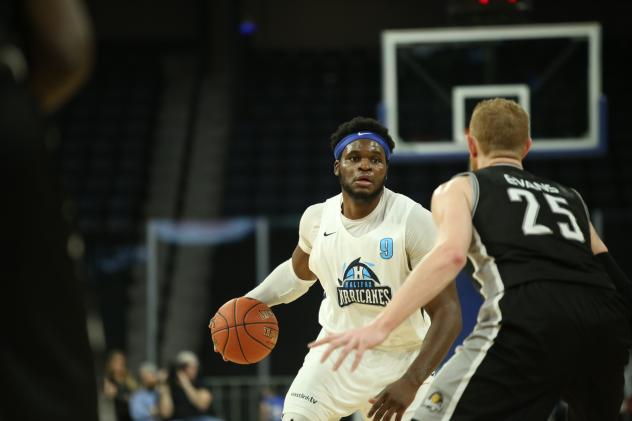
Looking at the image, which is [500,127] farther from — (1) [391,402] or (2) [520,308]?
(1) [391,402]

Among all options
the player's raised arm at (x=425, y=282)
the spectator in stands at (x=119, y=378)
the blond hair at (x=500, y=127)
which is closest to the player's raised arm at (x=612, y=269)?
the blond hair at (x=500, y=127)

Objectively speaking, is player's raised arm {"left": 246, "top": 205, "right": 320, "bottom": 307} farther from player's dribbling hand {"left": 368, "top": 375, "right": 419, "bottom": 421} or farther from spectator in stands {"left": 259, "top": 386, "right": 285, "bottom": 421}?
spectator in stands {"left": 259, "top": 386, "right": 285, "bottom": 421}

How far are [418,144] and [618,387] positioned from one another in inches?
233

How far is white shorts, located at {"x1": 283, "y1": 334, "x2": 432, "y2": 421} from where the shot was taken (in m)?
4.76

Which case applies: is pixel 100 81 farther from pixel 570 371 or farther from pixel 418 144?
pixel 570 371

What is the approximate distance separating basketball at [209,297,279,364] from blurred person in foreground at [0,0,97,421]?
3.27 meters

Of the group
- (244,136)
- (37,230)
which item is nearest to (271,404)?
(244,136)

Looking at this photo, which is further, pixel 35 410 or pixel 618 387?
pixel 618 387

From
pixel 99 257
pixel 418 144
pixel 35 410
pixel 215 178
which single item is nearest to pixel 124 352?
pixel 99 257

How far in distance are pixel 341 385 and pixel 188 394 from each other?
507 cm

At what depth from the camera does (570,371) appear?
345 centimetres

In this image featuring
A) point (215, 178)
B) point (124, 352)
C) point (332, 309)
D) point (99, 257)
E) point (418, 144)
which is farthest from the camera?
point (215, 178)

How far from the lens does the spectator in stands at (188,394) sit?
956cm

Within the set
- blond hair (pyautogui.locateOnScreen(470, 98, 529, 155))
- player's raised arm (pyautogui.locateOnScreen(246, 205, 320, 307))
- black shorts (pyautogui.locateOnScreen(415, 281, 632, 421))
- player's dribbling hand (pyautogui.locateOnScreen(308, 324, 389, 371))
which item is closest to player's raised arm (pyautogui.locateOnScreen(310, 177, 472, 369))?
player's dribbling hand (pyautogui.locateOnScreen(308, 324, 389, 371))
